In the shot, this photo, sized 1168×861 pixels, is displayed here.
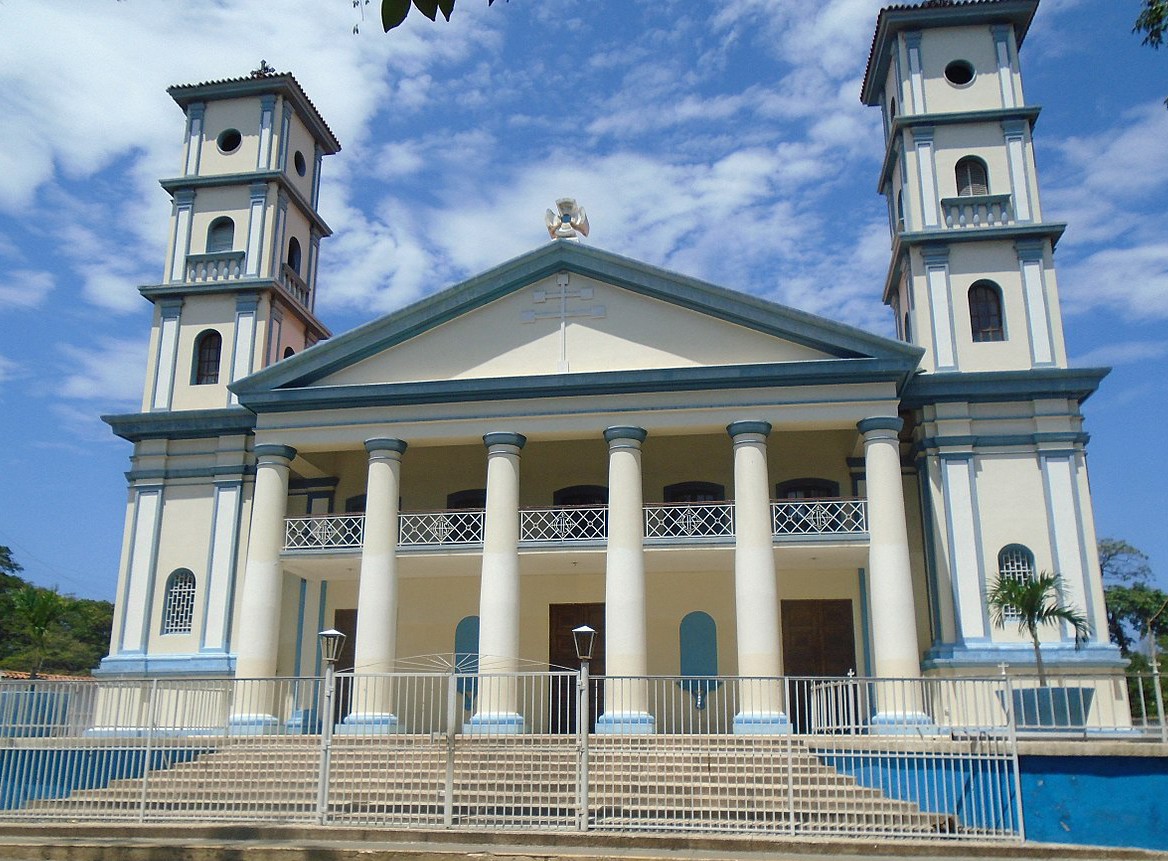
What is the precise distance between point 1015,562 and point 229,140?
20.5 m

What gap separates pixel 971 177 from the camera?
23.8m

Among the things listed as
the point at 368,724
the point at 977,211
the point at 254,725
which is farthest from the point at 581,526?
the point at 977,211

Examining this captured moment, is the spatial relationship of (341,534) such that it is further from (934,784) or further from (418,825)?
(934,784)

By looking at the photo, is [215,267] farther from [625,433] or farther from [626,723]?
[626,723]

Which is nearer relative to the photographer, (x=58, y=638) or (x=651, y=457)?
(x=651, y=457)

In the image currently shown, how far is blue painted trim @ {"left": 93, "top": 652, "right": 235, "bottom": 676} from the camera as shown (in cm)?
2253

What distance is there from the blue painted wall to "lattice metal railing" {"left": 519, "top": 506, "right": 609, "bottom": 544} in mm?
9246

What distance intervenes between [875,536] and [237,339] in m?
14.9

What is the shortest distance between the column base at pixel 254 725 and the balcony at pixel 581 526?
12.3 feet

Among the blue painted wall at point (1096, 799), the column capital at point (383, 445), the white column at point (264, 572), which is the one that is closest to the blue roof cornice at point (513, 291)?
the white column at point (264, 572)

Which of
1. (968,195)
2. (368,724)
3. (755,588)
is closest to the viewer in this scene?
(368,724)

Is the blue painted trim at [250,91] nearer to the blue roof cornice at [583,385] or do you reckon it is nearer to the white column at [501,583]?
the blue roof cornice at [583,385]

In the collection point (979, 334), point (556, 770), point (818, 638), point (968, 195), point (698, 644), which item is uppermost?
point (968, 195)

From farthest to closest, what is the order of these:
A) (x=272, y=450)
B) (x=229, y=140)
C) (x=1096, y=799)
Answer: (x=229, y=140)
(x=272, y=450)
(x=1096, y=799)
